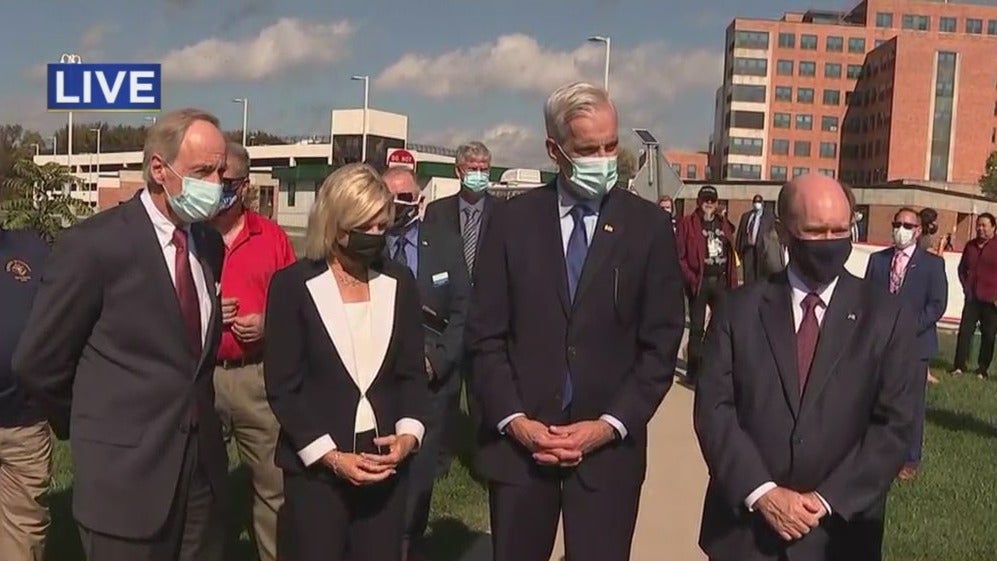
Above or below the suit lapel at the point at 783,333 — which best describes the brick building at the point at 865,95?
above

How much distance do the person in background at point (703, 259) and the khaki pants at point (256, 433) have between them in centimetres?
693

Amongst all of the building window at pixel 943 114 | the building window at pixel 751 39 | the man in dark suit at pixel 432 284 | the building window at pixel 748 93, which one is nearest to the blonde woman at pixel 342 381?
the man in dark suit at pixel 432 284

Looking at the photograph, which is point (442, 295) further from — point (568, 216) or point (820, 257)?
point (820, 257)

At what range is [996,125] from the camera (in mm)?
→ 105562

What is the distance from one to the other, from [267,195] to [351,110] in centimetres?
1400

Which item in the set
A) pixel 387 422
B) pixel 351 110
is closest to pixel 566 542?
pixel 387 422

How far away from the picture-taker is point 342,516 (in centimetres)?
352

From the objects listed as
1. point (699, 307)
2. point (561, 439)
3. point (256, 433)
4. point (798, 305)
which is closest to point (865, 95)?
point (699, 307)

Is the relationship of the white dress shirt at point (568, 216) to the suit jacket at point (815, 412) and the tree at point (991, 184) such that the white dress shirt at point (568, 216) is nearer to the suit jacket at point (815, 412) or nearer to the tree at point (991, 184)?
the suit jacket at point (815, 412)

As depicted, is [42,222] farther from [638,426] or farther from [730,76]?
[730,76]

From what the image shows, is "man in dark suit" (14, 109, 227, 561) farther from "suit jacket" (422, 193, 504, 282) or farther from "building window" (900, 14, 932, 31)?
"building window" (900, 14, 932, 31)

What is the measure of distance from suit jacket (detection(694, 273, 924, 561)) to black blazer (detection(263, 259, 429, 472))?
113cm

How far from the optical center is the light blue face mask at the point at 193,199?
10.6 feet

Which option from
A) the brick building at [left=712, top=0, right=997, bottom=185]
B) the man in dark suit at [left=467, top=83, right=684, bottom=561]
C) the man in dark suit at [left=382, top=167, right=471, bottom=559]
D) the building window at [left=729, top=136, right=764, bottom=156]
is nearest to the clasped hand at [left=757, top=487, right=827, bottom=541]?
the man in dark suit at [left=467, top=83, right=684, bottom=561]
